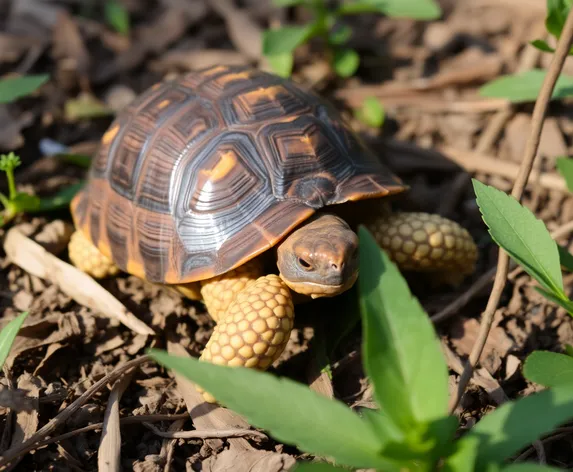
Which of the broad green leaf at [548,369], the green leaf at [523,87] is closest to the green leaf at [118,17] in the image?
the green leaf at [523,87]

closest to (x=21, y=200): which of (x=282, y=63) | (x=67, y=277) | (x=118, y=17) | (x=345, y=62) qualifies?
(x=67, y=277)

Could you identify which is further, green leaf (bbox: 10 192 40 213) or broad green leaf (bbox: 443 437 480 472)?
green leaf (bbox: 10 192 40 213)

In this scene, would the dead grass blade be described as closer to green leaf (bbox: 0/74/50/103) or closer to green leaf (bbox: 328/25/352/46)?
green leaf (bbox: 0/74/50/103)

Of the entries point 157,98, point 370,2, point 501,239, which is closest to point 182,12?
point 370,2

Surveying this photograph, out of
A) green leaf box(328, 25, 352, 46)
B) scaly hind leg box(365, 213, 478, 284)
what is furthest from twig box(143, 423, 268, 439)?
green leaf box(328, 25, 352, 46)

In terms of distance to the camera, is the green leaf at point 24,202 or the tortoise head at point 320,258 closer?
the tortoise head at point 320,258

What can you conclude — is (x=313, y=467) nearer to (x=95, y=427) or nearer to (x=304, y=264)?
(x=304, y=264)

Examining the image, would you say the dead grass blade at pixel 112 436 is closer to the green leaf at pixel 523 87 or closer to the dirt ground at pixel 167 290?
the dirt ground at pixel 167 290
